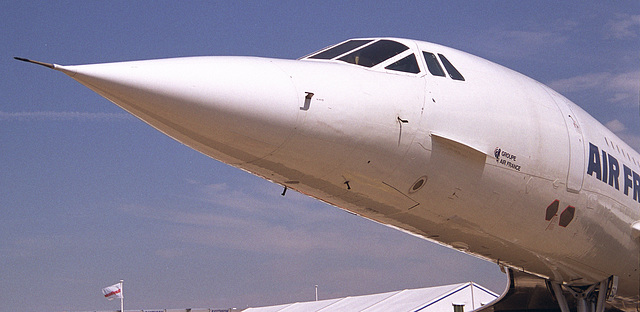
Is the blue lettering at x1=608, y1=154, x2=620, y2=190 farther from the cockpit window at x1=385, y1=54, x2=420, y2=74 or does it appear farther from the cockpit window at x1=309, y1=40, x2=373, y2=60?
the cockpit window at x1=309, y1=40, x2=373, y2=60

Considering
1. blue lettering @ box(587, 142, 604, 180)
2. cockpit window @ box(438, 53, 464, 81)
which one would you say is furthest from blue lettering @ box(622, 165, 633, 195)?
cockpit window @ box(438, 53, 464, 81)

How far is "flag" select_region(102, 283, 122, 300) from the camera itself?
27.0 metres

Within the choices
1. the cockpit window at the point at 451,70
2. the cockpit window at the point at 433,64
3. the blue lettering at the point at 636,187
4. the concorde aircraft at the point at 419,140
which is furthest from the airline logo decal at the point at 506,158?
the blue lettering at the point at 636,187

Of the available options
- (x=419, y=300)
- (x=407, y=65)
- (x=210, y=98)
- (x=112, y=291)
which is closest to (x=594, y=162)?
(x=407, y=65)

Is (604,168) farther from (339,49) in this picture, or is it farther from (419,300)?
(419,300)

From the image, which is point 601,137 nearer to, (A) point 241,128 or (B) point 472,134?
(B) point 472,134

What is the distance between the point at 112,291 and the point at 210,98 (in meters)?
23.9

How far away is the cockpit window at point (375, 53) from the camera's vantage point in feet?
21.7

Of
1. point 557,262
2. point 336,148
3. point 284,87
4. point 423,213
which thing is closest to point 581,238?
point 557,262

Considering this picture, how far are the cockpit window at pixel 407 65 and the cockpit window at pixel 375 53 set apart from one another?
11 centimetres

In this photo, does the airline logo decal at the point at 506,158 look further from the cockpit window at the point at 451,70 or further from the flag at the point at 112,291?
the flag at the point at 112,291

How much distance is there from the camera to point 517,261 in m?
8.66

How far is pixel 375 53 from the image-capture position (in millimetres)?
6758

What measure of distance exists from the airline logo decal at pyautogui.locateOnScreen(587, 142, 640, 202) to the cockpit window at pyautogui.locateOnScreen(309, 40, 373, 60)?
11.4 ft
